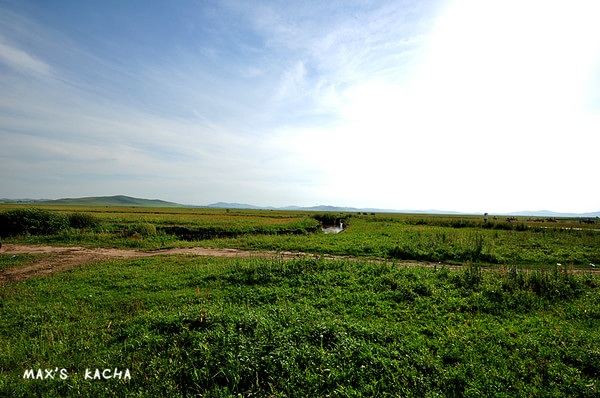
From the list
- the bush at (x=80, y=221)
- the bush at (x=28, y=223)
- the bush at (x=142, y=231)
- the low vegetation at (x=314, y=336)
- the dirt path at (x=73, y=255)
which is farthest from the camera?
the bush at (x=80, y=221)

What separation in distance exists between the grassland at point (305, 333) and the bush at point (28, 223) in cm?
2172

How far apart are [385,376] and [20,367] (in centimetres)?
810

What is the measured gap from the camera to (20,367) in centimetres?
530

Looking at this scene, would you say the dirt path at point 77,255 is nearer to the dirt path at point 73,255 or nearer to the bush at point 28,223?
the dirt path at point 73,255

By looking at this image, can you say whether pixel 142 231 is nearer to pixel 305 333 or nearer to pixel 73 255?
pixel 73 255

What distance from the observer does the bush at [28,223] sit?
84.8ft

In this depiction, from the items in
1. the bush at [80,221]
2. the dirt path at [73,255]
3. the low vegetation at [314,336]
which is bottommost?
the dirt path at [73,255]

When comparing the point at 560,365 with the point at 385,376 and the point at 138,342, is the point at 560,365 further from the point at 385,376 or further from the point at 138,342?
the point at 138,342

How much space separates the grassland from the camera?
4672mm

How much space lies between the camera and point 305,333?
5.99 m

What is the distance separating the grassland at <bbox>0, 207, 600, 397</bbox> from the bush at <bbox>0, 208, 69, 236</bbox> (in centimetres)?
2172

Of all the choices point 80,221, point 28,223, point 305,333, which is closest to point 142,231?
point 80,221

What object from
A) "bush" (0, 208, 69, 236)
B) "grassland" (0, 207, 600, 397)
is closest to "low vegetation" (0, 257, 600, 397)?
"grassland" (0, 207, 600, 397)

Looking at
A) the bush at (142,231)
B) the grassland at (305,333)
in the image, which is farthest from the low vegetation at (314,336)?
the bush at (142,231)
